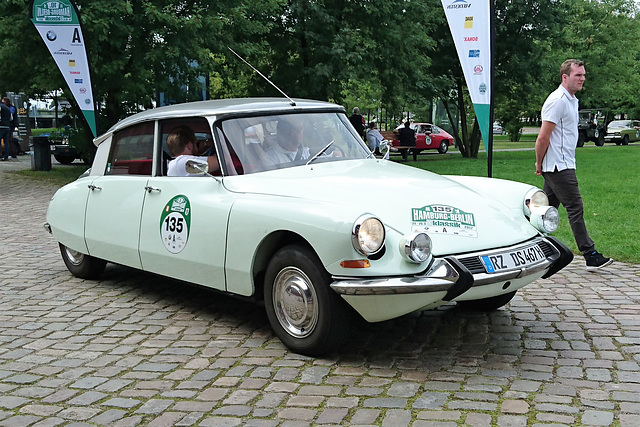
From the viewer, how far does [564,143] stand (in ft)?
22.9

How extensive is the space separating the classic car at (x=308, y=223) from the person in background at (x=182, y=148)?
72 millimetres

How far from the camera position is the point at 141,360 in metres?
4.69

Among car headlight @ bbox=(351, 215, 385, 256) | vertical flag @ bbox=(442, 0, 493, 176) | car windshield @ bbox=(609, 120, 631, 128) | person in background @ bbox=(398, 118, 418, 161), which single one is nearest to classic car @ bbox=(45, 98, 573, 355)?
car headlight @ bbox=(351, 215, 385, 256)

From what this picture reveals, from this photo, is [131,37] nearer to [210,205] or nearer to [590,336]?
[210,205]

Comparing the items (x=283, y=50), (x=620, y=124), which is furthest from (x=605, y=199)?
(x=620, y=124)

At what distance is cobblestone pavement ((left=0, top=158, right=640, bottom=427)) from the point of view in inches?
149

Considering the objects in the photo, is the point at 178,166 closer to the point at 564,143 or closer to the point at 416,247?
the point at 416,247

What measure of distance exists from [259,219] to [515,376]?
185cm

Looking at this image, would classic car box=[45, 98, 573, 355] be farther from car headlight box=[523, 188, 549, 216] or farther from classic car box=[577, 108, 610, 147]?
classic car box=[577, 108, 610, 147]

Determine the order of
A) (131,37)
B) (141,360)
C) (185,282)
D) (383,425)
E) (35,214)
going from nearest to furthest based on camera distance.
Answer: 1. (383,425)
2. (141,360)
3. (185,282)
4. (35,214)
5. (131,37)

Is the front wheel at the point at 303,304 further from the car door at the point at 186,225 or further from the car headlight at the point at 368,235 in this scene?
the car door at the point at 186,225

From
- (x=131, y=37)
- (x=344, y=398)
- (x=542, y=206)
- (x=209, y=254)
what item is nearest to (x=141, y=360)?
(x=209, y=254)

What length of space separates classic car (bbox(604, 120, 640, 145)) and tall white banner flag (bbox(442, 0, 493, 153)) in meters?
39.1

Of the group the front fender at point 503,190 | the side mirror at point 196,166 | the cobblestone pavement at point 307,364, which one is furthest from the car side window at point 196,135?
the front fender at point 503,190
